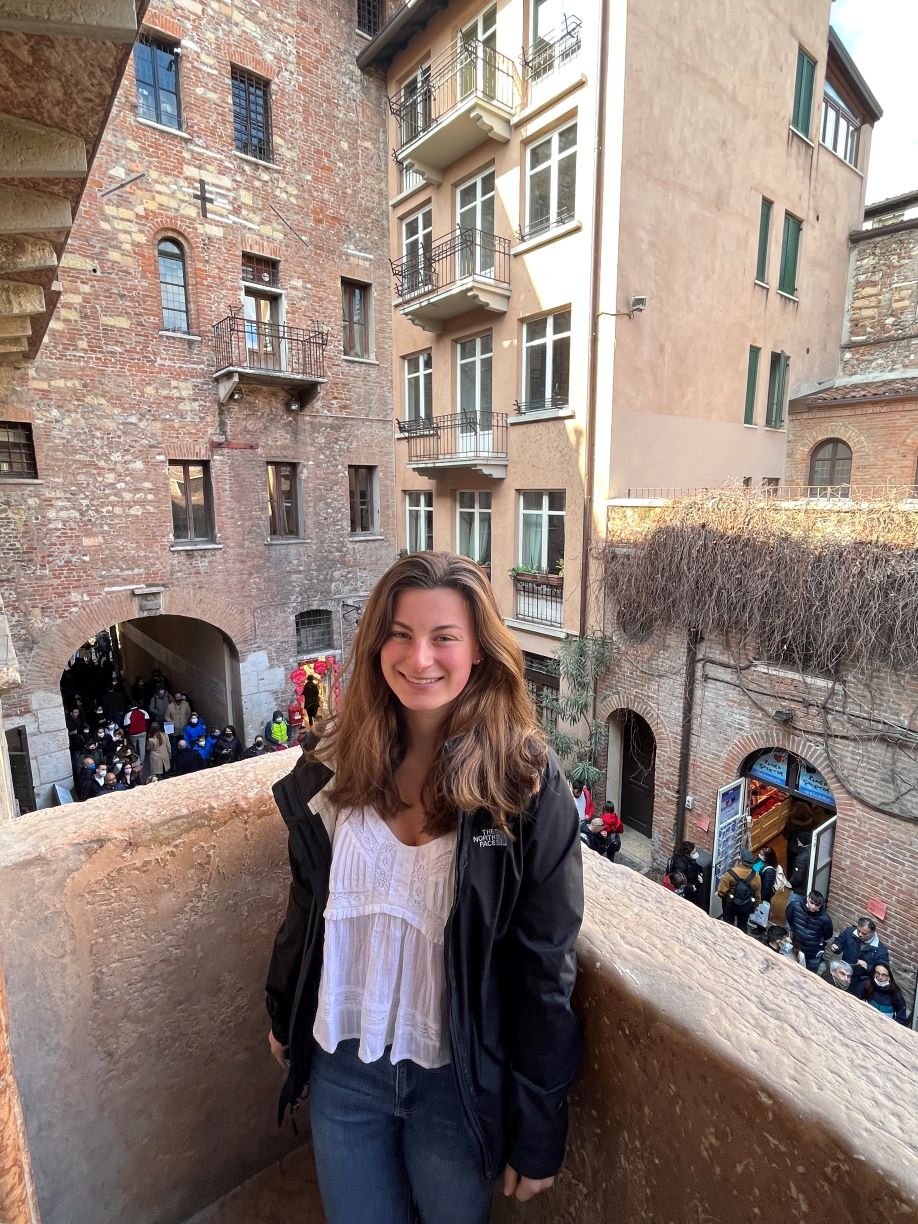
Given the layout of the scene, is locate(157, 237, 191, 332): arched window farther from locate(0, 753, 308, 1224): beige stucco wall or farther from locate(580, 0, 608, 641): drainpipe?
locate(0, 753, 308, 1224): beige stucco wall

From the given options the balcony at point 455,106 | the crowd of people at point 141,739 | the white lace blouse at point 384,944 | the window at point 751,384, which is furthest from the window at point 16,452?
the window at point 751,384

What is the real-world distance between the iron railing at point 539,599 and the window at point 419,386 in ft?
14.4

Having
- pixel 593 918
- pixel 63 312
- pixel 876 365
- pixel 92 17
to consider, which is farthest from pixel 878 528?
pixel 63 312

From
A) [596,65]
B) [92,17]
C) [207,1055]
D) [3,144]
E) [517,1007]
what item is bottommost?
[207,1055]

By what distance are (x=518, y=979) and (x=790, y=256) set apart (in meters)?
16.3

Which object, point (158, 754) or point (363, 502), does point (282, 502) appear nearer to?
point (363, 502)

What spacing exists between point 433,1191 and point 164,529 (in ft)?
40.3

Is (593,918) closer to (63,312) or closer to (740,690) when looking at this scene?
(740,690)

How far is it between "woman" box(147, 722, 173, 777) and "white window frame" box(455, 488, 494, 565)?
6.63m

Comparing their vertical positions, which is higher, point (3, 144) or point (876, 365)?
point (876, 365)

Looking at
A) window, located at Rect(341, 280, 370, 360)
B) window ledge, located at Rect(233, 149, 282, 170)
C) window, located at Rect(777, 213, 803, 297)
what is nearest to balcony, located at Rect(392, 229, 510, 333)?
window, located at Rect(341, 280, 370, 360)

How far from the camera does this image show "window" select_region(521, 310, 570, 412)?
436 inches

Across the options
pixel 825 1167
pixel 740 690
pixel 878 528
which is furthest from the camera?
pixel 740 690

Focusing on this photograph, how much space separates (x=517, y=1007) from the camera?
128cm
